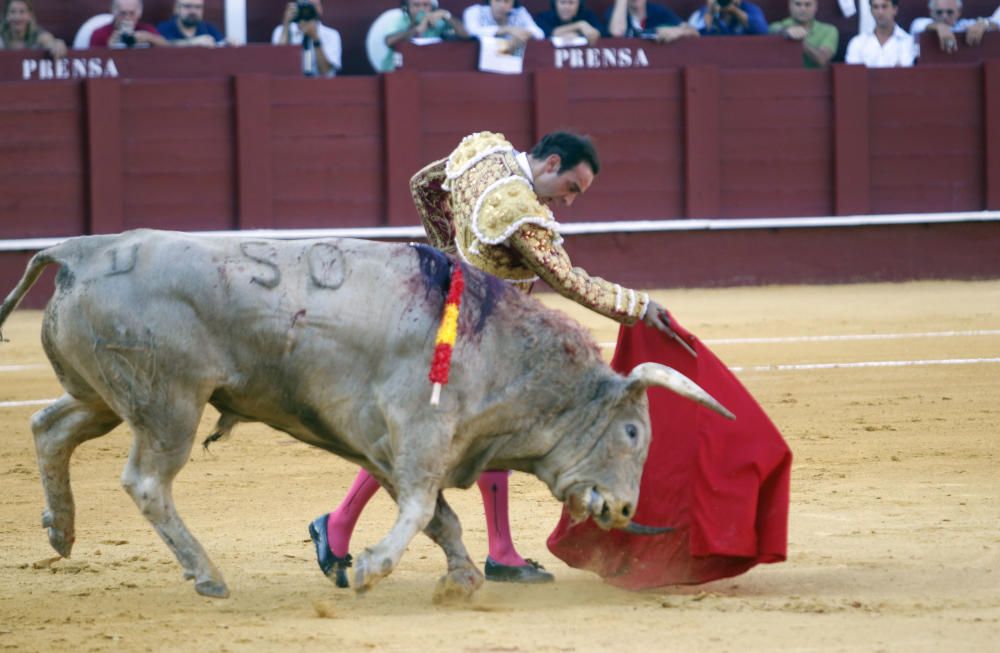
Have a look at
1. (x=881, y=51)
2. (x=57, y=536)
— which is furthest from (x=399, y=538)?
(x=881, y=51)

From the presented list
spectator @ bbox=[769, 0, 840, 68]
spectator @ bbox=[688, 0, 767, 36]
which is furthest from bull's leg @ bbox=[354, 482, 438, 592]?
spectator @ bbox=[769, 0, 840, 68]

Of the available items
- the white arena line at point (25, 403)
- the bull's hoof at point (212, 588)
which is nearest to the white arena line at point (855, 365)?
the white arena line at point (25, 403)

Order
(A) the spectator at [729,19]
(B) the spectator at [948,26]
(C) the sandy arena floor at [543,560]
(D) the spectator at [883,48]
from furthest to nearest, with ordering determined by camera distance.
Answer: (B) the spectator at [948,26]
(D) the spectator at [883,48]
(A) the spectator at [729,19]
(C) the sandy arena floor at [543,560]

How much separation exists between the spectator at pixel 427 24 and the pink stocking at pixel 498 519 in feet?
19.8

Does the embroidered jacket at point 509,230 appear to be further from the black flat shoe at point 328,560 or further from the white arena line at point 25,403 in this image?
the white arena line at point 25,403

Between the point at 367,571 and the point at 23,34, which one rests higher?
the point at 23,34

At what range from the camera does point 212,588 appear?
364 centimetres

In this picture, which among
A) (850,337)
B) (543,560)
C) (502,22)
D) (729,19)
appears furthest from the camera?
(729,19)

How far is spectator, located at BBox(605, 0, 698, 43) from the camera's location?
32.9ft

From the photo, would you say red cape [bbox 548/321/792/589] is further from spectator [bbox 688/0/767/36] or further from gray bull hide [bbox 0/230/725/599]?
spectator [bbox 688/0/767/36]

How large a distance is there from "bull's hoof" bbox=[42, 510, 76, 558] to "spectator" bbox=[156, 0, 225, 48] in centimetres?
592

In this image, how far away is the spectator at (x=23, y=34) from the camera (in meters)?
9.23

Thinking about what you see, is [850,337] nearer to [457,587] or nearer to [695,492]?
[695,492]

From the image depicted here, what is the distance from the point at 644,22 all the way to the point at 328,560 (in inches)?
270
